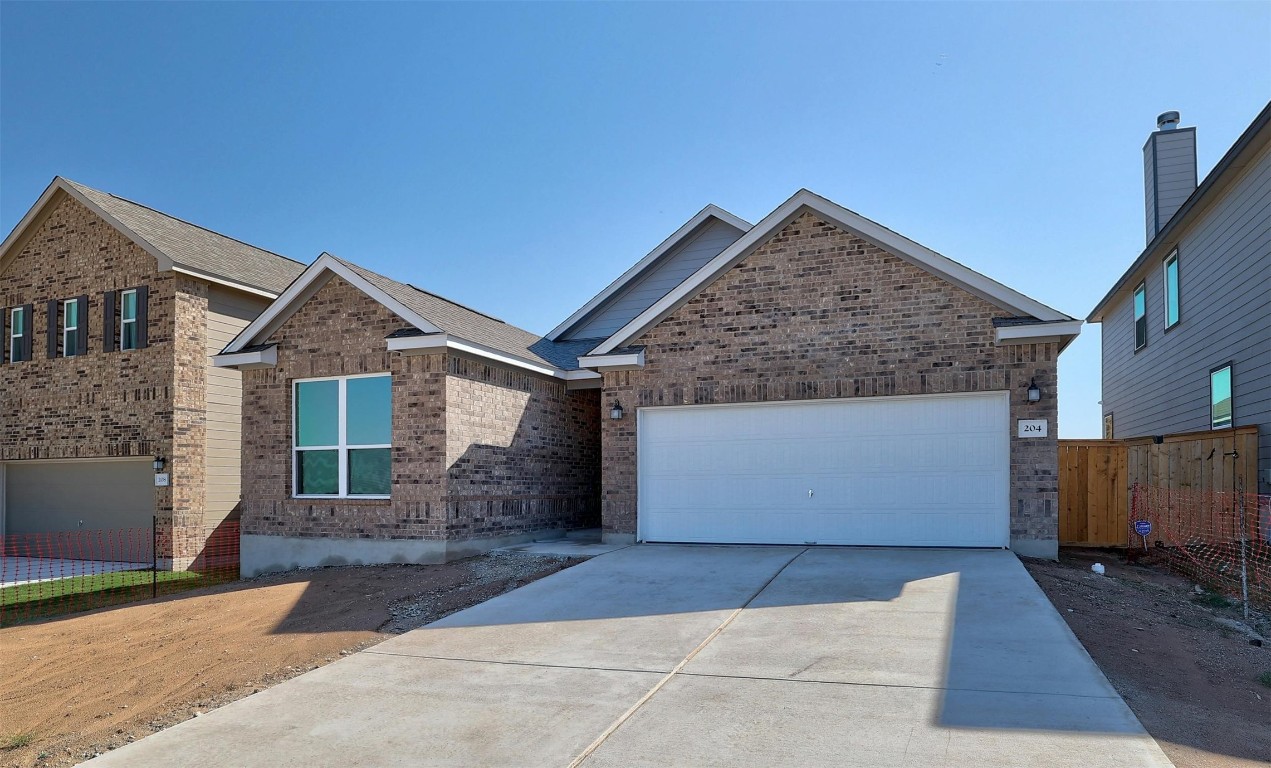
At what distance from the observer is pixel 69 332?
1820 cm

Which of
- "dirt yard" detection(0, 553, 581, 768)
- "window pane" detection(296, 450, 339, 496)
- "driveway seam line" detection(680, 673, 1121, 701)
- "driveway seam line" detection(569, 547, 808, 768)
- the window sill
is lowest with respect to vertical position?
"dirt yard" detection(0, 553, 581, 768)

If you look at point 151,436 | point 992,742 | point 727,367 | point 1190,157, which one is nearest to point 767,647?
point 992,742

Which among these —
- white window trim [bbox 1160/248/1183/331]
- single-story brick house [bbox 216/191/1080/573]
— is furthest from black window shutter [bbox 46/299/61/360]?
white window trim [bbox 1160/248/1183/331]

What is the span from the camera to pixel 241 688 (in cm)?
668

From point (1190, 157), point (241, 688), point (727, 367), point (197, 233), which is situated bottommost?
point (241, 688)

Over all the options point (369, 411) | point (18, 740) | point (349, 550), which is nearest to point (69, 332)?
point (369, 411)

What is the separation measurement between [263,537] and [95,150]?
12.5m

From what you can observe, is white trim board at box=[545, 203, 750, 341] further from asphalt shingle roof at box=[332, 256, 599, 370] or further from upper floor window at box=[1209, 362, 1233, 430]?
upper floor window at box=[1209, 362, 1233, 430]

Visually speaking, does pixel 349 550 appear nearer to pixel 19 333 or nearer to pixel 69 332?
pixel 69 332

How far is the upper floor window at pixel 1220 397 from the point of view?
13.7 metres

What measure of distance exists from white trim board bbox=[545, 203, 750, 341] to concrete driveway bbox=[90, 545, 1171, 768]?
1016cm

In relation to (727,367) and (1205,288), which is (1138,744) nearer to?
(727,367)

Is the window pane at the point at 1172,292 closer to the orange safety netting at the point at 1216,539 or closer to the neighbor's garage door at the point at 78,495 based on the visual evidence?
the orange safety netting at the point at 1216,539

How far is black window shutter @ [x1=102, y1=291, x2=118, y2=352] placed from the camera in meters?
17.5
